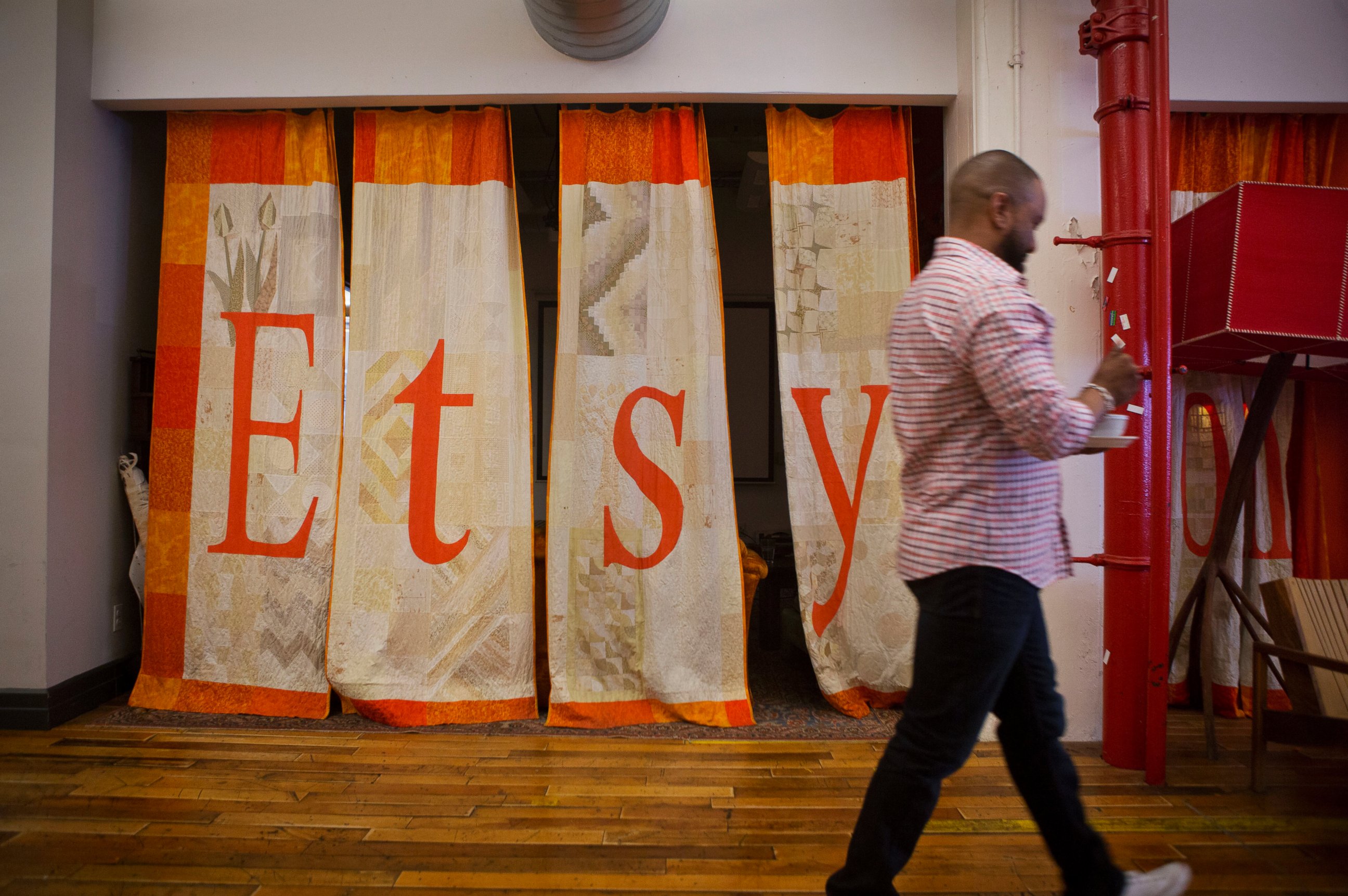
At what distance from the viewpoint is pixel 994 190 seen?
1.33m

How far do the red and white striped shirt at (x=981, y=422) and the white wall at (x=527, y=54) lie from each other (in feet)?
5.60

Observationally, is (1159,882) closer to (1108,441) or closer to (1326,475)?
(1108,441)

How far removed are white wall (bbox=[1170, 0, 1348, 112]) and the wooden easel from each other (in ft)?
3.48

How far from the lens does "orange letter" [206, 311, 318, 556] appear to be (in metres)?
2.79

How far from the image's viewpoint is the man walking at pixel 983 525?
46.9 inches

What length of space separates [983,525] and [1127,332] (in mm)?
1462

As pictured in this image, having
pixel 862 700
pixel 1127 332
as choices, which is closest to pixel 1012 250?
pixel 1127 332

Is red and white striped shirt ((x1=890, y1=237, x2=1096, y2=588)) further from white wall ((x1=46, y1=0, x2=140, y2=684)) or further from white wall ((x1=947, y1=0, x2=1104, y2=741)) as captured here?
white wall ((x1=46, y1=0, x2=140, y2=684))

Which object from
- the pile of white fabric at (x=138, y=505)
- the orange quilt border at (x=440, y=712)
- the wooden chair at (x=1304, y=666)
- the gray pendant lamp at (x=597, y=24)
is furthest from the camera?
the pile of white fabric at (x=138, y=505)

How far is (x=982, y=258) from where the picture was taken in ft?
4.23

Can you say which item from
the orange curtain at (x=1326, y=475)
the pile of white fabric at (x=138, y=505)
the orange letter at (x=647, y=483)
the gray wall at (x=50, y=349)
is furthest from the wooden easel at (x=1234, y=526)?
the gray wall at (x=50, y=349)

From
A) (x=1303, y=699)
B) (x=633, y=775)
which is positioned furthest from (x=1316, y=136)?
(x=633, y=775)

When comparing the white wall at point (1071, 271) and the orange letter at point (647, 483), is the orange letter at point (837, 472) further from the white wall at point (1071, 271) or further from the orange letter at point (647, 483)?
the white wall at point (1071, 271)

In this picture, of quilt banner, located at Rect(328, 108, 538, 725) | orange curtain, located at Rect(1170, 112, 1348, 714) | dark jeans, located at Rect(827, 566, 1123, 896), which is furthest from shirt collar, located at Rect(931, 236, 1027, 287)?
orange curtain, located at Rect(1170, 112, 1348, 714)
